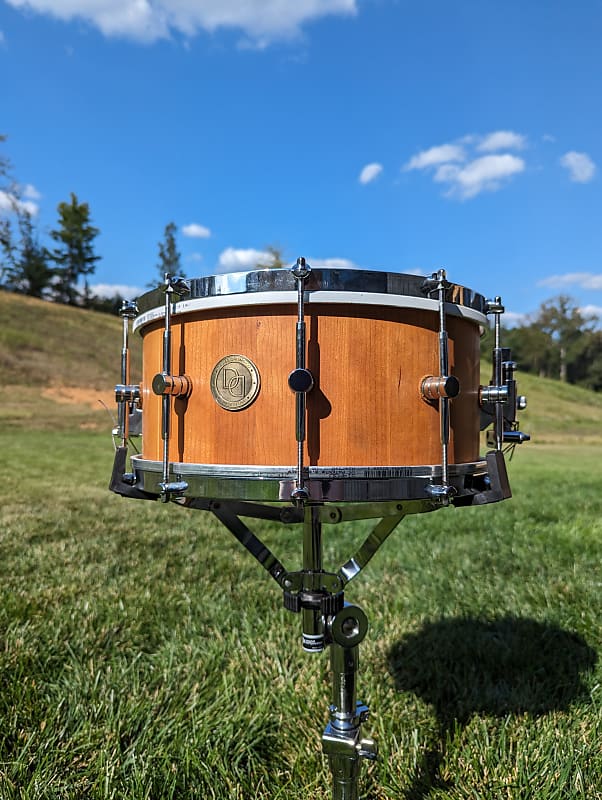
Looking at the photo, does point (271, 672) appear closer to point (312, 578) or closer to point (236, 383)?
point (312, 578)

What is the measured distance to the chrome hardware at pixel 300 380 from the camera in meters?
1.39

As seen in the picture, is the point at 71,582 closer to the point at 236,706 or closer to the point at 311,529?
the point at 236,706

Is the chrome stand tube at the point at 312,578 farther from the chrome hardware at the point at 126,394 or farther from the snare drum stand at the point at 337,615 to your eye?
the chrome hardware at the point at 126,394

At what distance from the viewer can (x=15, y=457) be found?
35.8 feet

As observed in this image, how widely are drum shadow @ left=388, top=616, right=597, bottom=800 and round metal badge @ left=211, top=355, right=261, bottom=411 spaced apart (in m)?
1.54

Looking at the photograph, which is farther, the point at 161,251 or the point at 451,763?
the point at 161,251

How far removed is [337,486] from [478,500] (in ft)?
1.43

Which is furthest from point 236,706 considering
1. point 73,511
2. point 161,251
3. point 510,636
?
point 161,251

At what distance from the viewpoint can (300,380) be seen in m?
1.39

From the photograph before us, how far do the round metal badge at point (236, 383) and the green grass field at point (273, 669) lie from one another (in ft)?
4.67

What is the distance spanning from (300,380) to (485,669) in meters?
2.09

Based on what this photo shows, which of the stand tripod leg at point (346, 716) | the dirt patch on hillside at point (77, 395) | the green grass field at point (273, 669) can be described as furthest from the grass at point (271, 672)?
the dirt patch on hillside at point (77, 395)

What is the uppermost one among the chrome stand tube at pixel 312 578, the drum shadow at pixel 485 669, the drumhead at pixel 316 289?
the drumhead at pixel 316 289

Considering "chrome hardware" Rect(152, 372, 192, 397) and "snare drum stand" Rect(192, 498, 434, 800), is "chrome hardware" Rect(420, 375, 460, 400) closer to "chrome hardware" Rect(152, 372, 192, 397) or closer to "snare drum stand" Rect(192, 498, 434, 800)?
"snare drum stand" Rect(192, 498, 434, 800)
